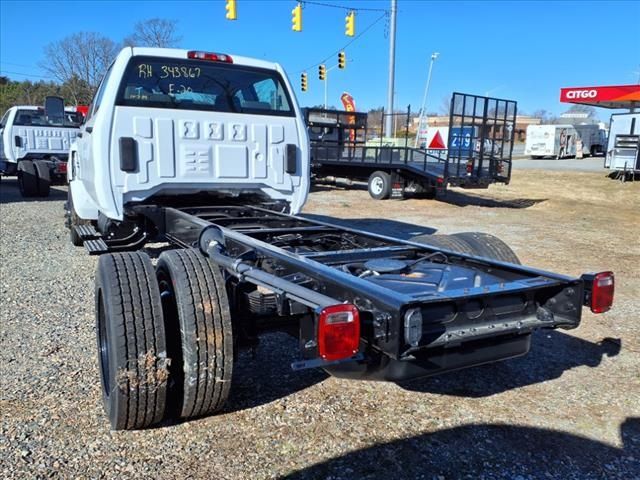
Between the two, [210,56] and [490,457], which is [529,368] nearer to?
[490,457]

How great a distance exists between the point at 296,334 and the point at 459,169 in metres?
11.6

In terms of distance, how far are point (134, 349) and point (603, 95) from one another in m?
30.7

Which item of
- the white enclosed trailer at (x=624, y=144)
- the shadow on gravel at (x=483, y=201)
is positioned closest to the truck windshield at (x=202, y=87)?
the shadow on gravel at (x=483, y=201)

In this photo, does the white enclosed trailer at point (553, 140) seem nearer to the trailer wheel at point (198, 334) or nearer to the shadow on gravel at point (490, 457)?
the shadow on gravel at point (490, 457)

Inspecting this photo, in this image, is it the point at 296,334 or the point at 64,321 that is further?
the point at 64,321

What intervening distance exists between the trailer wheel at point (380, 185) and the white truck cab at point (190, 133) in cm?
1046

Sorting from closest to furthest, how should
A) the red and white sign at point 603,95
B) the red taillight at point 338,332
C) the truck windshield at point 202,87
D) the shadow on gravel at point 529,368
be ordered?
the red taillight at point 338,332
the shadow on gravel at point 529,368
the truck windshield at point 202,87
the red and white sign at point 603,95

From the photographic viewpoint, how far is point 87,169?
5.59 metres

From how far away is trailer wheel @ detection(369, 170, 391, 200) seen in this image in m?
16.2

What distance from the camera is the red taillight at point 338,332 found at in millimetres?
2260

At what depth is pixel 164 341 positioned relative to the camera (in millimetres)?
2814

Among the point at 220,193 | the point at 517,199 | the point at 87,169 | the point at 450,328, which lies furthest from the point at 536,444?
the point at 517,199

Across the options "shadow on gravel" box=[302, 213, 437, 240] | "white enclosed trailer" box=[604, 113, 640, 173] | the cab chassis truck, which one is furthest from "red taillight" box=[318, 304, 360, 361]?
"white enclosed trailer" box=[604, 113, 640, 173]

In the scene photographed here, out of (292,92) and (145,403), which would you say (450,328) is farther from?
(292,92)
